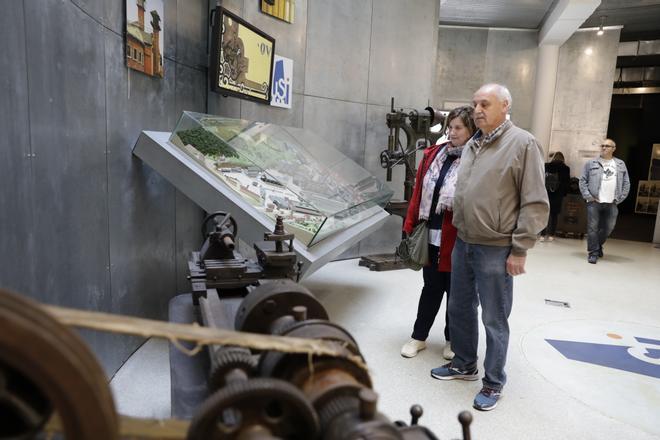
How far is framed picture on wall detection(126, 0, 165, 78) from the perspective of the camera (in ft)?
9.43

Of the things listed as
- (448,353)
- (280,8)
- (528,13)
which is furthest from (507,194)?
(528,13)

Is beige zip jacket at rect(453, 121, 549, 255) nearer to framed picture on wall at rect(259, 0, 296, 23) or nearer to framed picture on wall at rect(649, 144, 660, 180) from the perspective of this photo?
framed picture on wall at rect(259, 0, 296, 23)

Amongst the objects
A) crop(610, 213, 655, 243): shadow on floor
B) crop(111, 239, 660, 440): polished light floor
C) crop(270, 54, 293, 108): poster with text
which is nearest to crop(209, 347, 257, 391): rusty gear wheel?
crop(111, 239, 660, 440): polished light floor

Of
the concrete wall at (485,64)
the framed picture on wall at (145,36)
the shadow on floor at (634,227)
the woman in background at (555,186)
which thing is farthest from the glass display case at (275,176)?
the shadow on floor at (634,227)

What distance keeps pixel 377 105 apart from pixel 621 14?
6203 mm

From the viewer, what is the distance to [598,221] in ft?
23.1

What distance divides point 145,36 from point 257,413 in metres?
2.86

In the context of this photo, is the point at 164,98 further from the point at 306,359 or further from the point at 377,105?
the point at 377,105

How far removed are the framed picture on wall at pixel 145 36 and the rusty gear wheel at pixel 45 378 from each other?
101 inches

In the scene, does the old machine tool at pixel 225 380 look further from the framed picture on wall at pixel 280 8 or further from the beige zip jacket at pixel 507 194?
the framed picture on wall at pixel 280 8

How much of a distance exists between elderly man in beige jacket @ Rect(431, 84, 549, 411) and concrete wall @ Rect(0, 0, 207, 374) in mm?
2003

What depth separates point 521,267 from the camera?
248 centimetres

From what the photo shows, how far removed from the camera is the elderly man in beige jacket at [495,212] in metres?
2.45

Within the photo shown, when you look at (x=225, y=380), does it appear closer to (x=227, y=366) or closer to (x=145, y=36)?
(x=227, y=366)
